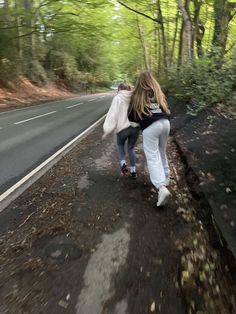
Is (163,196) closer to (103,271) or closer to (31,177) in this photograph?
(103,271)

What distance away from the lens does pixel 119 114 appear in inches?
255

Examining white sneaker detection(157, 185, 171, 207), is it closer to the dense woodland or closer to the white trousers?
the white trousers

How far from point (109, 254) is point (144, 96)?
2.63 meters

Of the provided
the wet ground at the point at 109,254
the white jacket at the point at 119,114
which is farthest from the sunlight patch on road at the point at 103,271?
the white jacket at the point at 119,114

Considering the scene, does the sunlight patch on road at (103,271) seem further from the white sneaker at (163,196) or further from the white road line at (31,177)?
the white road line at (31,177)

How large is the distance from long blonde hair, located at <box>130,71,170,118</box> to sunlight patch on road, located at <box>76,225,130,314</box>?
188cm

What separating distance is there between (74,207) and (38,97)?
1122 inches

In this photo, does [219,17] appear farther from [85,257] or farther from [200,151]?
[85,257]

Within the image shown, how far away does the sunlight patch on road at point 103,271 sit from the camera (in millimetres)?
3242

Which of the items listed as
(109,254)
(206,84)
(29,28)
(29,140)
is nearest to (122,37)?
(29,28)

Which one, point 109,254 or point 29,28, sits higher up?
point 109,254

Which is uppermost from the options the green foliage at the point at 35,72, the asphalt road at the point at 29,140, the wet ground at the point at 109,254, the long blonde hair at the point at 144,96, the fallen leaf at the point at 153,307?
the long blonde hair at the point at 144,96

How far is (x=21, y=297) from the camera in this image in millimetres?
3357

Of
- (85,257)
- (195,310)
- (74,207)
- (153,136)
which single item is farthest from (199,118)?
(195,310)
